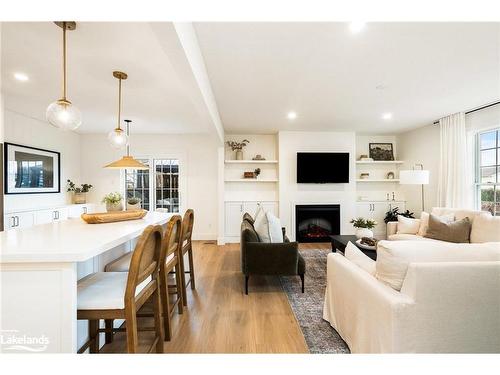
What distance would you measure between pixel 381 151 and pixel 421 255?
5.15m

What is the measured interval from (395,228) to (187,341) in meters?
3.85

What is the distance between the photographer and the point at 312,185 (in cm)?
545

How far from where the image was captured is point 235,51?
221cm

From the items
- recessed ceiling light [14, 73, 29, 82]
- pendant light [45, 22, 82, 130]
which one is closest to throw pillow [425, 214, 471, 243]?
pendant light [45, 22, 82, 130]

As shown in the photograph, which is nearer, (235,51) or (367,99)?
(235,51)

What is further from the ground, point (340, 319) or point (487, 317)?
point (487, 317)

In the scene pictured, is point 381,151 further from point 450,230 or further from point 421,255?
point 421,255

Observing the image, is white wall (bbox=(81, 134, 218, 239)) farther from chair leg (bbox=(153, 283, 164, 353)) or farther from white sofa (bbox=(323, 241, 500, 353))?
white sofa (bbox=(323, 241, 500, 353))

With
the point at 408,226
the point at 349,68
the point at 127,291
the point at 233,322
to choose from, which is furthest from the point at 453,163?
the point at 127,291

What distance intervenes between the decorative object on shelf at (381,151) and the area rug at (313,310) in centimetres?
339

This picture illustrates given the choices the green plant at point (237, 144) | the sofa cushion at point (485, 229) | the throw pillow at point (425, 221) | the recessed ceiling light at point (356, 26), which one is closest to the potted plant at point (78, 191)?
the green plant at point (237, 144)

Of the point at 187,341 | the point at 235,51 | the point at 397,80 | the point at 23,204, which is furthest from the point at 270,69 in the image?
the point at 23,204
